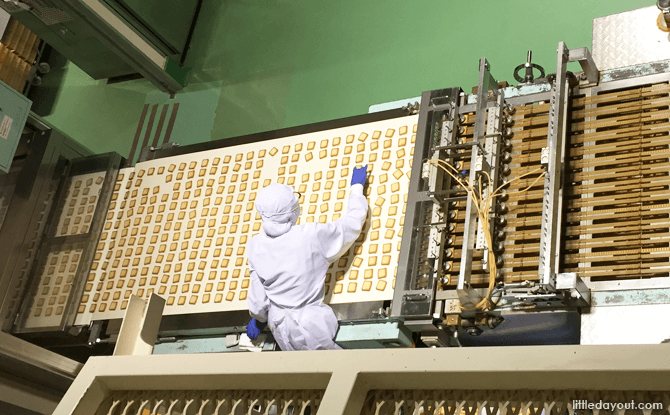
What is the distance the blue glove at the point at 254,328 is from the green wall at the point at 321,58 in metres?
2.17

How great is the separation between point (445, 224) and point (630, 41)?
1.41 m

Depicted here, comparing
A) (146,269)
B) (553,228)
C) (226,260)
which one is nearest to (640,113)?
(553,228)

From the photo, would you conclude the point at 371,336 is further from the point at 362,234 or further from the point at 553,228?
the point at 553,228

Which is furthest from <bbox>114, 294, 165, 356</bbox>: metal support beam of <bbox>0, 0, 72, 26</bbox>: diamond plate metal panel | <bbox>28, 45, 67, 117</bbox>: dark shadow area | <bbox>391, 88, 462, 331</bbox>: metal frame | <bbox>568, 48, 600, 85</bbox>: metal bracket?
<bbox>28, 45, 67, 117</bbox>: dark shadow area

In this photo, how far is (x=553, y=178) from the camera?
3717 mm

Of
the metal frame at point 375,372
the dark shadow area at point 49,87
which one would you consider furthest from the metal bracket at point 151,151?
the metal frame at point 375,372

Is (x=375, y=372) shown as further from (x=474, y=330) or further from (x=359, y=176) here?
(x=359, y=176)

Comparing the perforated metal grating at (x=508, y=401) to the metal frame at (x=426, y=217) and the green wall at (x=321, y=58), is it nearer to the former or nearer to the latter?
the metal frame at (x=426, y=217)

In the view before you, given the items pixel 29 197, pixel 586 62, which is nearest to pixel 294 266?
pixel 586 62

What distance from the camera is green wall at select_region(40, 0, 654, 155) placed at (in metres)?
5.41

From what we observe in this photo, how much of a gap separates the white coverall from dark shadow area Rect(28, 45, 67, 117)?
166 inches

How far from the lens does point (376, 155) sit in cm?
456

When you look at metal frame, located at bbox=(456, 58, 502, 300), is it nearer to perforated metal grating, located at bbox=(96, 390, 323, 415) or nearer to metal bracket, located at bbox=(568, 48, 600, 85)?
metal bracket, located at bbox=(568, 48, 600, 85)

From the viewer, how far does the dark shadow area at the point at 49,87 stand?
7.55m
